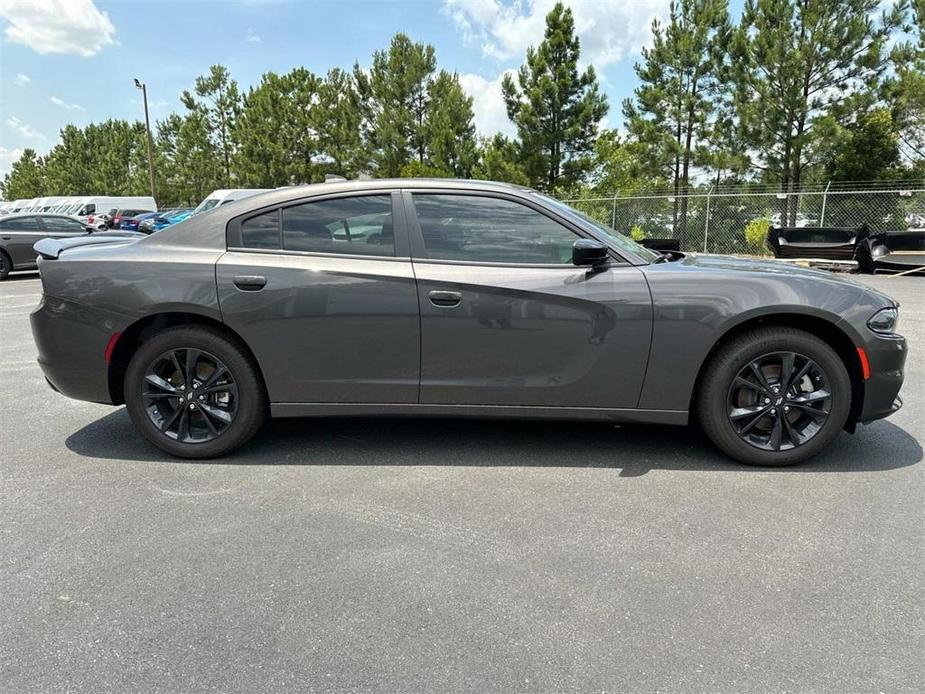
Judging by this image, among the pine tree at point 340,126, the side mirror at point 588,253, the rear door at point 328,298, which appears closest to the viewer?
the side mirror at point 588,253

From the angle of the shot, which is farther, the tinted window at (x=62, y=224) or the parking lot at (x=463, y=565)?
the tinted window at (x=62, y=224)

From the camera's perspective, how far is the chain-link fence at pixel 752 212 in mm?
16719

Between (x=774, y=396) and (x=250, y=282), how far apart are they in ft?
9.39

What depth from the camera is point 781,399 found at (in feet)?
11.2

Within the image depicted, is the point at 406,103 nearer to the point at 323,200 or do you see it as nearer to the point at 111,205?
the point at 111,205

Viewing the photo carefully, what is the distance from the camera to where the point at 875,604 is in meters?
2.27

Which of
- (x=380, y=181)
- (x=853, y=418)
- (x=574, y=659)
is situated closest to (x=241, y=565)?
(x=574, y=659)

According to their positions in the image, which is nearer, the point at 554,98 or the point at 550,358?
the point at 550,358

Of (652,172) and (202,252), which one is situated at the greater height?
(652,172)

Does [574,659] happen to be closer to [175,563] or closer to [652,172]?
[175,563]

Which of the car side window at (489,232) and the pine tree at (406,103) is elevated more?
the pine tree at (406,103)

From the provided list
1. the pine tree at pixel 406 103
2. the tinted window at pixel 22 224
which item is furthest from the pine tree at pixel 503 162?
the tinted window at pixel 22 224

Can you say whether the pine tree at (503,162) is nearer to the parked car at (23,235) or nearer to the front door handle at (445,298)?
the parked car at (23,235)

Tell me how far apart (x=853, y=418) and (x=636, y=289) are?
1.40 m
